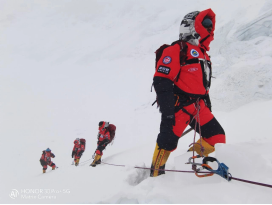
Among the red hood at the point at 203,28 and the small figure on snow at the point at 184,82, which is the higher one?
the red hood at the point at 203,28

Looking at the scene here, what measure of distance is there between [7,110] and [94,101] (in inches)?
283

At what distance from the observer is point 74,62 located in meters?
22.7

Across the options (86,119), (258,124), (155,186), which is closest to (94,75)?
(86,119)

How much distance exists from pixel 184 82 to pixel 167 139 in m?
0.64

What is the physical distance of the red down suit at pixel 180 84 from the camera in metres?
1.97

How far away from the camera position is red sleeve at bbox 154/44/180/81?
77.1 inches

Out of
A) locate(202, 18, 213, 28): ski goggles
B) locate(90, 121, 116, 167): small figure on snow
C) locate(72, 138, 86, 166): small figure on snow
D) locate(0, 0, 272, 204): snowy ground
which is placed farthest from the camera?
locate(72, 138, 86, 166): small figure on snow

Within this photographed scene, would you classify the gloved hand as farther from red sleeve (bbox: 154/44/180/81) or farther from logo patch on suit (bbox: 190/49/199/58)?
logo patch on suit (bbox: 190/49/199/58)

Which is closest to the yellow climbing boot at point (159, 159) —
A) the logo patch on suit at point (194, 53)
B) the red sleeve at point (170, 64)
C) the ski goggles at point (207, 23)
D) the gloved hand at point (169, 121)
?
the gloved hand at point (169, 121)

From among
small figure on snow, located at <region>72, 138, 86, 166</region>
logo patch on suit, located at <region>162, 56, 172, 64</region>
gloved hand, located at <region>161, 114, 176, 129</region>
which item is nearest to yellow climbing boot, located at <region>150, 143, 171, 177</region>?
gloved hand, located at <region>161, 114, 176, 129</region>

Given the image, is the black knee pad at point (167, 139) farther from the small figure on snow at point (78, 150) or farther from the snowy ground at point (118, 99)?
the small figure on snow at point (78, 150)

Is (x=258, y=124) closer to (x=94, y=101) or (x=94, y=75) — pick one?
(x=94, y=101)

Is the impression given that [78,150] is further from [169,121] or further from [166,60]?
[166,60]

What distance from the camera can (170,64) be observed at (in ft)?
6.47
